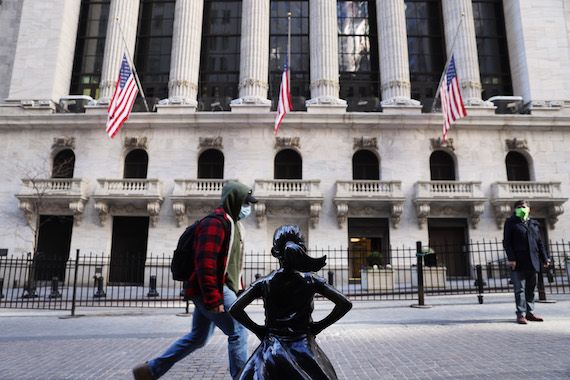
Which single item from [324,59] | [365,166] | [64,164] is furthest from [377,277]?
[64,164]

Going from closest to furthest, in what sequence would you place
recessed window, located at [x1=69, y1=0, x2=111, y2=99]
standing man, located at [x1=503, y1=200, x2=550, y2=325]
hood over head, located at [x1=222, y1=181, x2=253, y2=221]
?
hood over head, located at [x1=222, y1=181, x2=253, y2=221] < standing man, located at [x1=503, y1=200, x2=550, y2=325] < recessed window, located at [x1=69, y1=0, x2=111, y2=99]

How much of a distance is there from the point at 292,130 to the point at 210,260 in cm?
1979

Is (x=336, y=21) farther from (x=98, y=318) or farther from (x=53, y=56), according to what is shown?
(x=98, y=318)

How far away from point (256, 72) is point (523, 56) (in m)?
16.5

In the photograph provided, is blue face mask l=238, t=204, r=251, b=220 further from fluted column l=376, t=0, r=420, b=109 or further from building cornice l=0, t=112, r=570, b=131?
fluted column l=376, t=0, r=420, b=109

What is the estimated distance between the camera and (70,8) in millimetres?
25844

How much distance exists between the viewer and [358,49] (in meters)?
26.1

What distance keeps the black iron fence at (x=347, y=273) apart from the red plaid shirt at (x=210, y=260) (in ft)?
36.2

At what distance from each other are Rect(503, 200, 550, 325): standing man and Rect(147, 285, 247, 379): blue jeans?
6.44 meters

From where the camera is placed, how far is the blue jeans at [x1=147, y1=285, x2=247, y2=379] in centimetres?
362

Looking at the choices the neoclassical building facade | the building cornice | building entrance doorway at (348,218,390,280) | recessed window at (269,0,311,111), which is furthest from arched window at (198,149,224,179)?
building entrance doorway at (348,218,390,280)

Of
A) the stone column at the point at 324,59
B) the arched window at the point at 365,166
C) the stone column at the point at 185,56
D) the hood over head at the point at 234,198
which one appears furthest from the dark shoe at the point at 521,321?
the stone column at the point at 185,56

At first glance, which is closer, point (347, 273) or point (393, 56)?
point (347, 273)

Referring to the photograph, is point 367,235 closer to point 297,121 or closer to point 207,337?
point 297,121
